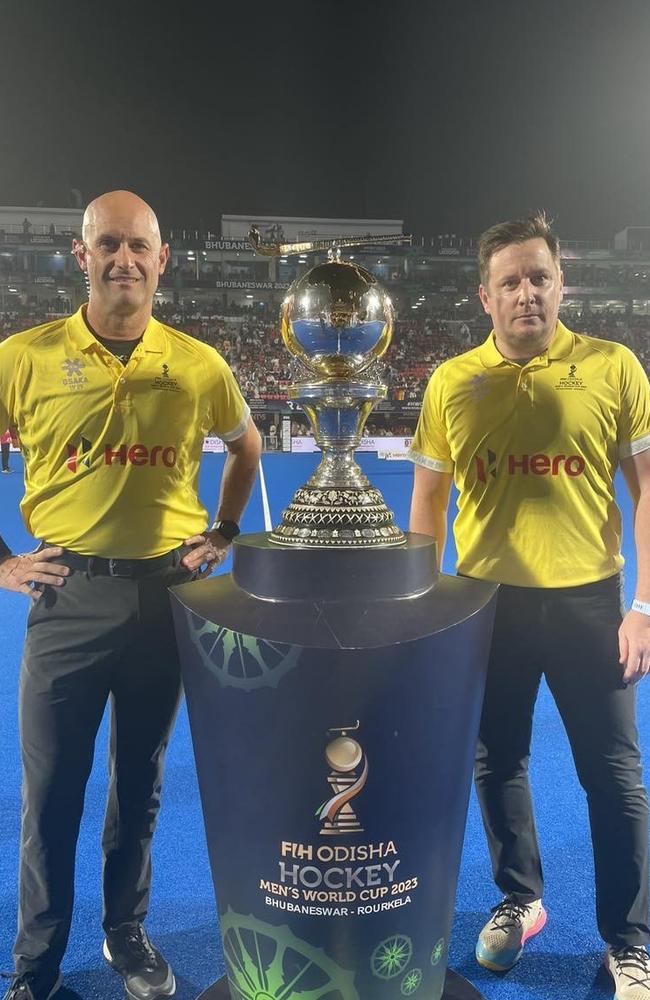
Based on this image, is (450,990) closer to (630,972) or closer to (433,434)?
(630,972)

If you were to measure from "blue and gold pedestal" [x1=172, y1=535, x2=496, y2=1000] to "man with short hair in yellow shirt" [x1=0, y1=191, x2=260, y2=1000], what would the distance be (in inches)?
19.1

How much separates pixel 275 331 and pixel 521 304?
2744 centimetres

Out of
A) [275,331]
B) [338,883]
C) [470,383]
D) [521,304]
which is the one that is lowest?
[338,883]

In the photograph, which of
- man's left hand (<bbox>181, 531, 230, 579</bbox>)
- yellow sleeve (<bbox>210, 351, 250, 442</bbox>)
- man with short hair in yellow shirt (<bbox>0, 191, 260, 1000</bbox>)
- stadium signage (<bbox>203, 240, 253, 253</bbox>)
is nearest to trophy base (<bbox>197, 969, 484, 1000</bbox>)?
man with short hair in yellow shirt (<bbox>0, 191, 260, 1000</bbox>)

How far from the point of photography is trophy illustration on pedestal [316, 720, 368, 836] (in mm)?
1250

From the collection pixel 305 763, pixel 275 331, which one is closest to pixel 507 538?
pixel 305 763

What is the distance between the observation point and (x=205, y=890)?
2420 millimetres

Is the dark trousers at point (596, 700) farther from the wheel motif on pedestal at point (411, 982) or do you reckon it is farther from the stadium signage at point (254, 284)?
the stadium signage at point (254, 284)

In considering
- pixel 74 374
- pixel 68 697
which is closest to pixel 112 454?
pixel 74 374

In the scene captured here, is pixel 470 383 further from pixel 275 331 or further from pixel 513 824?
pixel 275 331

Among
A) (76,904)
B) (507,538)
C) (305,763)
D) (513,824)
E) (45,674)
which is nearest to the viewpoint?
(305,763)

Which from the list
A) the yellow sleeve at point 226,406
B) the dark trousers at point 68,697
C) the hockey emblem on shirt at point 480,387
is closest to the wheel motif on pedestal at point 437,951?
the dark trousers at point 68,697

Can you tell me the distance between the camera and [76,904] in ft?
7.73

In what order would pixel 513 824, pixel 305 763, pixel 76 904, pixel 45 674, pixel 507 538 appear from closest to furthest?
pixel 305 763, pixel 45 674, pixel 507 538, pixel 513 824, pixel 76 904
